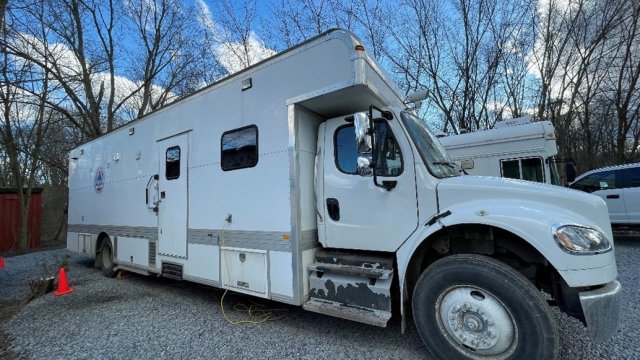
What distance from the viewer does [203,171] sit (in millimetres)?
5055

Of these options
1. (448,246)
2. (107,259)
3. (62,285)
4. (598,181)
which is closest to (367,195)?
(448,246)

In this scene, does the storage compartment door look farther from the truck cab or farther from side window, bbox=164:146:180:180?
side window, bbox=164:146:180:180

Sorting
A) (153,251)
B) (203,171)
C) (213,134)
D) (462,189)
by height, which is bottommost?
(153,251)

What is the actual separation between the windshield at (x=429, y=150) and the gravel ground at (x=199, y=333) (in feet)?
6.04

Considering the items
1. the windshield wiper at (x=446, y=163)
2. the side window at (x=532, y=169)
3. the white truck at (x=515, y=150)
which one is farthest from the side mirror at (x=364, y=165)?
the side window at (x=532, y=169)

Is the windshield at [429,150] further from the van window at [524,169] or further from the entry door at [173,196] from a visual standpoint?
the van window at [524,169]

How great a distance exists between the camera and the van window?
804cm

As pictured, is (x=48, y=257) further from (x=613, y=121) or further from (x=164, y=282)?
(x=613, y=121)

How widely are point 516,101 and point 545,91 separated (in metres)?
1.41

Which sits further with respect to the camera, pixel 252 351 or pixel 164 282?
pixel 164 282

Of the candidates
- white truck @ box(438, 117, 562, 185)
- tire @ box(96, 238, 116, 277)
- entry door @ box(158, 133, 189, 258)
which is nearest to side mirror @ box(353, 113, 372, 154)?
entry door @ box(158, 133, 189, 258)

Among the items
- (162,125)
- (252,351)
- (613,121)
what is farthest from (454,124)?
(252,351)

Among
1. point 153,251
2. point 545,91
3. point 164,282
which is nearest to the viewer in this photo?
point 153,251

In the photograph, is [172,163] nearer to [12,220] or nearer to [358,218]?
[358,218]
